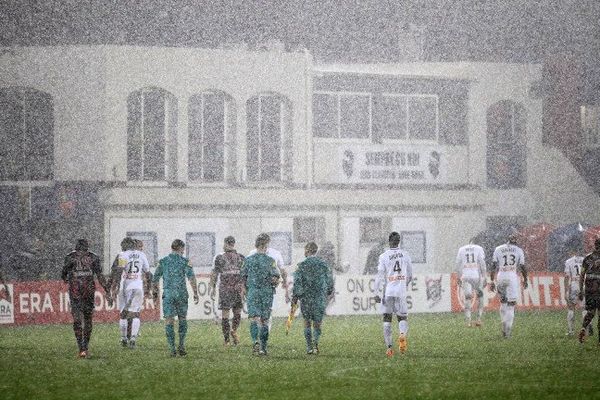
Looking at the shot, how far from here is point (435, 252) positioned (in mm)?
53406

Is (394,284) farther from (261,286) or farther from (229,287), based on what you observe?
(229,287)

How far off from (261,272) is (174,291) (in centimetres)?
157

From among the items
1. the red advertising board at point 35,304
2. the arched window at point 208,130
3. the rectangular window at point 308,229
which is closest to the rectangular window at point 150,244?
the arched window at point 208,130

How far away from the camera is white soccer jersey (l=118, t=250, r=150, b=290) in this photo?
25.3 meters

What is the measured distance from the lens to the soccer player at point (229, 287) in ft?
81.0

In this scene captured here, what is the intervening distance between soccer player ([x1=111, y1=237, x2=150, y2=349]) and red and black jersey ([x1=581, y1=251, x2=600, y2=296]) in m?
8.56

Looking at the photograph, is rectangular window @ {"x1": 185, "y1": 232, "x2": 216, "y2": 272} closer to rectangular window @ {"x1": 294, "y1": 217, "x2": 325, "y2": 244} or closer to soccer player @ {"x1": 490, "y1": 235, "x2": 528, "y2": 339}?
rectangular window @ {"x1": 294, "y1": 217, "x2": 325, "y2": 244}

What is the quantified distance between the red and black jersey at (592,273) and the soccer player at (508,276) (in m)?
2.98

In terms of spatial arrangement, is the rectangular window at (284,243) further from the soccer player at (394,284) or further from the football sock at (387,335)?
the football sock at (387,335)

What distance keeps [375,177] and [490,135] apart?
6.38 meters

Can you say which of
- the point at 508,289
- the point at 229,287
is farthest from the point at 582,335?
the point at 229,287

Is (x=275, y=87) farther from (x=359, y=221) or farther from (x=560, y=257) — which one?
(x=560, y=257)

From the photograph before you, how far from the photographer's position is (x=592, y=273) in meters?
23.5

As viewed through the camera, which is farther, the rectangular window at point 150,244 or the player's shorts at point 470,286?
the rectangular window at point 150,244
